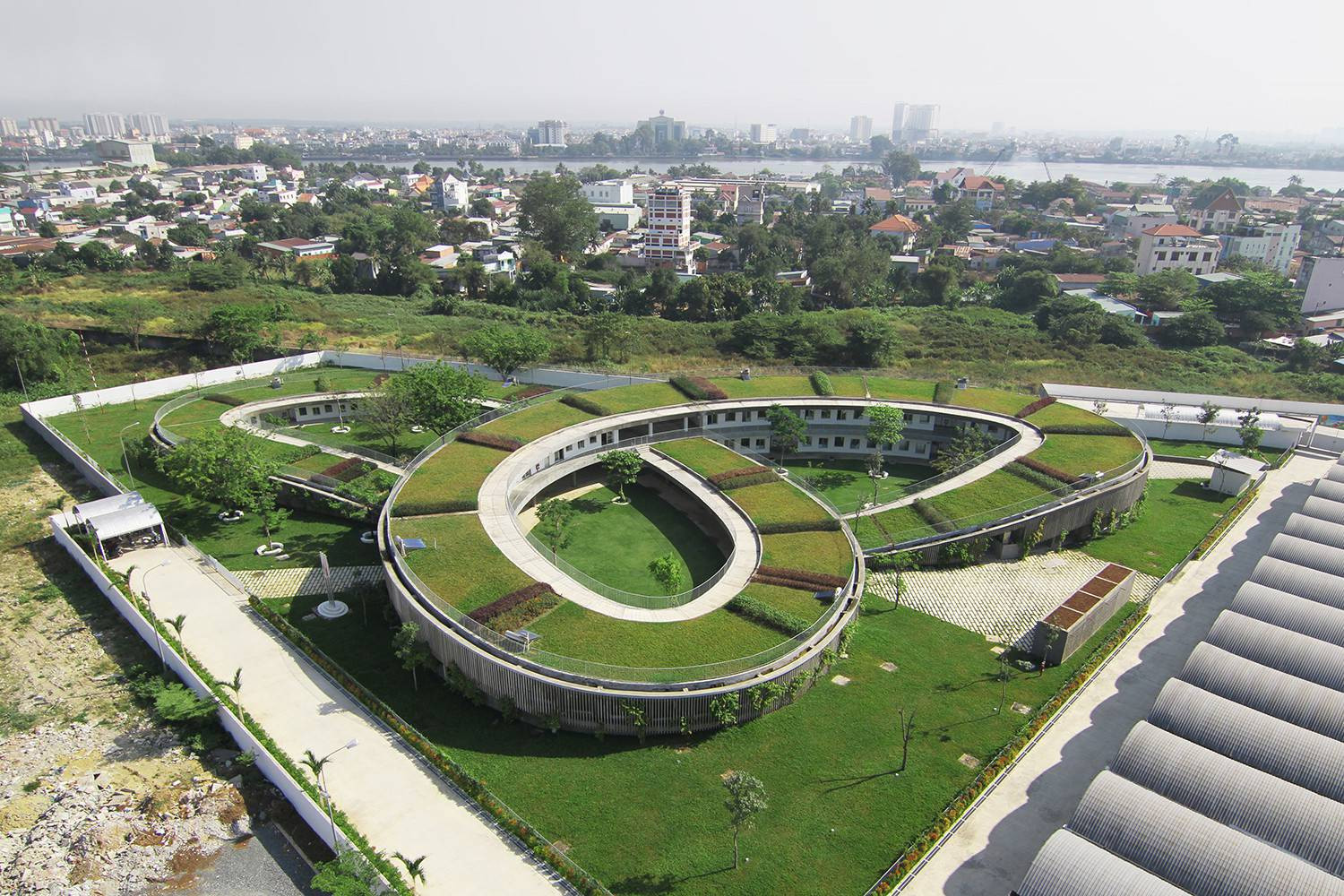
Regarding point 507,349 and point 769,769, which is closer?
point 769,769

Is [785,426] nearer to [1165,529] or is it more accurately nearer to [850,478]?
[850,478]

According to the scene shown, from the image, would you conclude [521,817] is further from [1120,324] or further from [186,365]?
[1120,324]

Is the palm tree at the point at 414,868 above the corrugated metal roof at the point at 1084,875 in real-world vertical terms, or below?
below

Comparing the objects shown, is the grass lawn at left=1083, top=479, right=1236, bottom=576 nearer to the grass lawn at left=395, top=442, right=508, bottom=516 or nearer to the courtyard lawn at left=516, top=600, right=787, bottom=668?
the courtyard lawn at left=516, top=600, right=787, bottom=668

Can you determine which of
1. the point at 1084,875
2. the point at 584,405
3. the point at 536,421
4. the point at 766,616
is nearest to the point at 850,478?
the point at 584,405

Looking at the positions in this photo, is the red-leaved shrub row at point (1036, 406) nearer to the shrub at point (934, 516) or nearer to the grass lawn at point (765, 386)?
the grass lawn at point (765, 386)

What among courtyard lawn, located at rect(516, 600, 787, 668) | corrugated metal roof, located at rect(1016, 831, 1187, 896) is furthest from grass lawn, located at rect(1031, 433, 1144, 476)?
corrugated metal roof, located at rect(1016, 831, 1187, 896)

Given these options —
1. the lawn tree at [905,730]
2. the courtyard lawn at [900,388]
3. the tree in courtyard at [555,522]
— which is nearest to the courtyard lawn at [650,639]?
the lawn tree at [905,730]

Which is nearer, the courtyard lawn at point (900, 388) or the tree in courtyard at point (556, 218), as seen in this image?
the courtyard lawn at point (900, 388)
